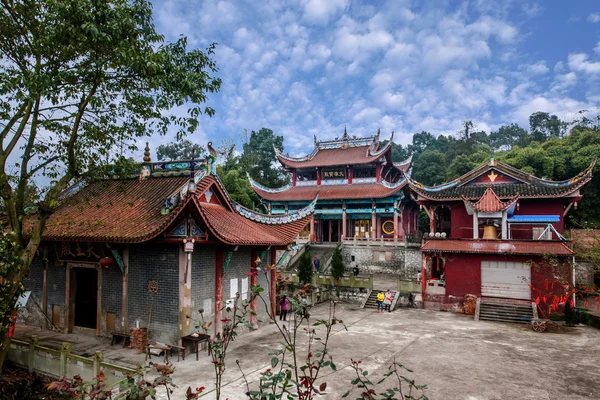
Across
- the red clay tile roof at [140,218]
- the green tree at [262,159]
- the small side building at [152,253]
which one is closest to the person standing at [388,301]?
the red clay tile roof at [140,218]

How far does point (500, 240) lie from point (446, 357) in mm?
8963

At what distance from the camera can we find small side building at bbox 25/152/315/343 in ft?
32.8

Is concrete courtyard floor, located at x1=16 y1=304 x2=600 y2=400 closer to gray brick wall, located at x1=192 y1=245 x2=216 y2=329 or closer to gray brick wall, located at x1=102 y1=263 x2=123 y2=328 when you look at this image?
gray brick wall, located at x1=102 y1=263 x2=123 y2=328

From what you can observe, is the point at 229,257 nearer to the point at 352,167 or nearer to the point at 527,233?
the point at 527,233

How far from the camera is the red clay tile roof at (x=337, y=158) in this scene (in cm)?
3325

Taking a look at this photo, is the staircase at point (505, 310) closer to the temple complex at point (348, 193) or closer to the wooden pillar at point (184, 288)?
the temple complex at point (348, 193)

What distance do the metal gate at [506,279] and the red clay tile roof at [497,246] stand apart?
71cm

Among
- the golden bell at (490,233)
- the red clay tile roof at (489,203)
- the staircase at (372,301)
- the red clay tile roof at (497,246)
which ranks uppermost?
the red clay tile roof at (489,203)

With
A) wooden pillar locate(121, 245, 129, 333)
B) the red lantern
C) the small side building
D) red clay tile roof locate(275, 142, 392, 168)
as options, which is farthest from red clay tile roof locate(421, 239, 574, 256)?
red clay tile roof locate(275, 142, 392, 168)

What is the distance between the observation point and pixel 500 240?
17.9m

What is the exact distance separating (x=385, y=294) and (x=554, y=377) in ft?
32.2

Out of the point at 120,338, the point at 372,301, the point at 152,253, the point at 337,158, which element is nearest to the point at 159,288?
the point at 152,253

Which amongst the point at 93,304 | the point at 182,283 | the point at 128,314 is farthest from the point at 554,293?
the point at 93,304

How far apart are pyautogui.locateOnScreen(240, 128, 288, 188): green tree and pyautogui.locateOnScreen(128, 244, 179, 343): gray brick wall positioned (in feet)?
121
